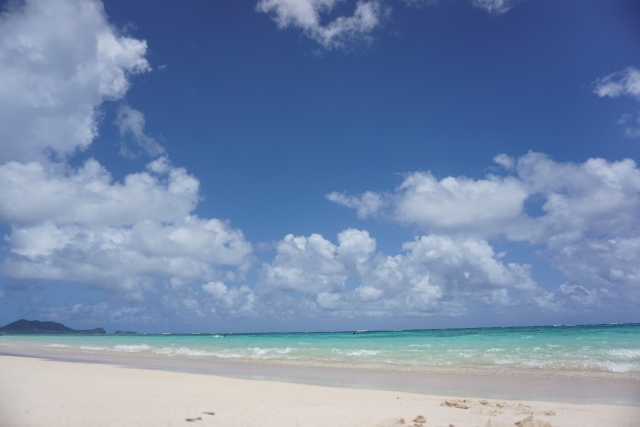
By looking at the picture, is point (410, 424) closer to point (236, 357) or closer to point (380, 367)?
point (380, 367)

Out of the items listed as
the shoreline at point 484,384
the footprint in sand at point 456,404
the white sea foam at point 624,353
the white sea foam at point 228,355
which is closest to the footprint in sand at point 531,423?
the footprint in sand at point 456,404

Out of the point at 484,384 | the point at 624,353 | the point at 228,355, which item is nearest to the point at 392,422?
the point at 484,384

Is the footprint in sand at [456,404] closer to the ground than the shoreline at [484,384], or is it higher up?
higher up

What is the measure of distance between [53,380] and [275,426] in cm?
990

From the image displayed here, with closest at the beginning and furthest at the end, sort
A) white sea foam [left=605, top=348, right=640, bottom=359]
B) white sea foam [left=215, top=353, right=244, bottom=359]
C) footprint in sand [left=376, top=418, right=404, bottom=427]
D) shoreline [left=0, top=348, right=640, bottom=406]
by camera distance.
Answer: footprint in sand [left=376, top=418, right=404, bottom=427], shoreline [left=0, top=348, right=640, bottom=406], white sea foam [left=605, top=348, right=640, bottom=359], white sea foam [left=215, top=353, right=244, bottom=359]

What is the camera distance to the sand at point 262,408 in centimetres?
827

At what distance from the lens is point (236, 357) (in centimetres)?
2844

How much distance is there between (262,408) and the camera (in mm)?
9734

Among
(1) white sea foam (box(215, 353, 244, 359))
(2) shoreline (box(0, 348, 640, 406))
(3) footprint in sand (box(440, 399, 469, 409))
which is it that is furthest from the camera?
(1) white sea foam (box(215, 353, 244, 359))

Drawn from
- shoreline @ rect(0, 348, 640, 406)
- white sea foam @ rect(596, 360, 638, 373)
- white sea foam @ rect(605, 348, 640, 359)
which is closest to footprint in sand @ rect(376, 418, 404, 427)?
shoreline @ rect(0, 348, 640, 406)

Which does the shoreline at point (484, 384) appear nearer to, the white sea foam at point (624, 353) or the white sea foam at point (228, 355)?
the white sea foam at point (624, 353)

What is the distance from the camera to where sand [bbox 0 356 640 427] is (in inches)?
326

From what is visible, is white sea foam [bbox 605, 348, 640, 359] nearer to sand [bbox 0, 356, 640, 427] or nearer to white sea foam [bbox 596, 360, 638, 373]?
white sea foam [bbox 596, 360, 638, 373]

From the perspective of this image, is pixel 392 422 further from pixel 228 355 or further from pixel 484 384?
pixel 228 355
